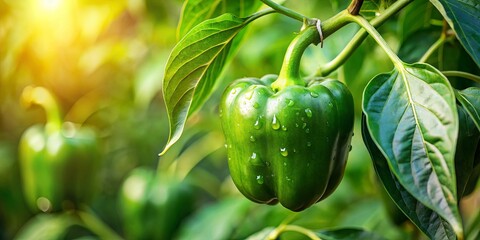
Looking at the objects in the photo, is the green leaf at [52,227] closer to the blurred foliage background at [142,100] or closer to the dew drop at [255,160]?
the blurred foliage background at [142,100]

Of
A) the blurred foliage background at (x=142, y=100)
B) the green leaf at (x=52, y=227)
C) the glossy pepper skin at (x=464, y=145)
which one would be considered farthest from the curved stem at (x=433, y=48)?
the green leaf at (x=52, y=227)

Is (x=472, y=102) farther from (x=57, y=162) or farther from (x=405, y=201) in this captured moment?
(x=57, y=162)

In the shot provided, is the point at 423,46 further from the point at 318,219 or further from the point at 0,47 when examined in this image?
the point at 0,47

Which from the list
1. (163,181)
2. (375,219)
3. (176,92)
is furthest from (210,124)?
(176,92)

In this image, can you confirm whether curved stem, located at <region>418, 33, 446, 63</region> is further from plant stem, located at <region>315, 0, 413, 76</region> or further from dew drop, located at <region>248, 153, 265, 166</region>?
dew drop, located at <region>248, 153, 265, 166</region>

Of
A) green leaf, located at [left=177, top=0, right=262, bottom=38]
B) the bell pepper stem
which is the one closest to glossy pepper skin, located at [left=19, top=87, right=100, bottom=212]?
the bell pepper stem

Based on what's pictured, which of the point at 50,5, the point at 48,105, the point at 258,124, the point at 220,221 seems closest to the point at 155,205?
the point at 220,221
